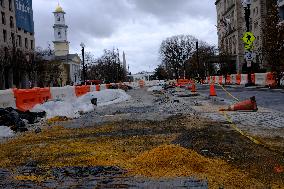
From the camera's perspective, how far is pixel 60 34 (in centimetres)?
13425

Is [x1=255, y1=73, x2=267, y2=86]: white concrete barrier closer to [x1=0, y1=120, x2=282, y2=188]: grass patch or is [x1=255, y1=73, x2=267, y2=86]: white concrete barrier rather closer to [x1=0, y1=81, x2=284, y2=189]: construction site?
[x1=0, y1=81, x2=284, y2=189]: construction site

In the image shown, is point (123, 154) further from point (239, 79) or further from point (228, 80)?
point (228, 80)

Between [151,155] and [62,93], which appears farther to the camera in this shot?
[62,93]

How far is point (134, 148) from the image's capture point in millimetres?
6656

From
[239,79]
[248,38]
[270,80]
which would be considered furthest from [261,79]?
[239,79]

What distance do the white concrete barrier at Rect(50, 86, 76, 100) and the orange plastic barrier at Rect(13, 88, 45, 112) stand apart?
1.89m

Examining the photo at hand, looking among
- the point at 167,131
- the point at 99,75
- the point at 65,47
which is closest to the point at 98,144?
the point at 167,131

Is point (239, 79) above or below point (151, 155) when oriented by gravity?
above

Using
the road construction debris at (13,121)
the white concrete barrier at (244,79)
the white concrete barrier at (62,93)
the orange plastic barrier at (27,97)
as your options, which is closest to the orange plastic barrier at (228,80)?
the white concrete barrier at (244,79)

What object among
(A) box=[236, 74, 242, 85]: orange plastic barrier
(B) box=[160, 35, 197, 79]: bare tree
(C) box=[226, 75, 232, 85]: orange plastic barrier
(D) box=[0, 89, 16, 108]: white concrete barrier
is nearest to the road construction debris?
(D) box=[0, 89, 16, 108]: white concrete barrier

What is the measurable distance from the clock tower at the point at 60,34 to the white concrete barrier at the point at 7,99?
11945 centimetres

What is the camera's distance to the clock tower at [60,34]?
131625 mm

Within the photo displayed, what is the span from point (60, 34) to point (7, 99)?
122 meters

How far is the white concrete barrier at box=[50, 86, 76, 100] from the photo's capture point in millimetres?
22203
